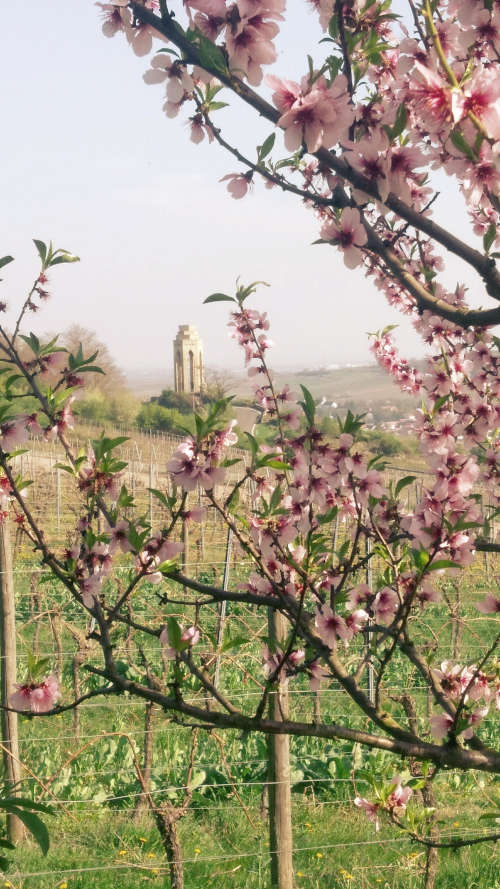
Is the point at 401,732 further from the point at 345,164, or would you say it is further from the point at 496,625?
the point at 496,625

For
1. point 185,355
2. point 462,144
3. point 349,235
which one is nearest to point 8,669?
point 349,235

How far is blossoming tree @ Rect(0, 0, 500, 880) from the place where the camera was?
1.32 m

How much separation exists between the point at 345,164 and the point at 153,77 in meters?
0.46

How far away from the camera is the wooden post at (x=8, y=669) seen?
13.5ft

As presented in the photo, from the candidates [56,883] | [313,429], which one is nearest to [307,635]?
[313,429]

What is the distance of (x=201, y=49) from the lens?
1342 mm

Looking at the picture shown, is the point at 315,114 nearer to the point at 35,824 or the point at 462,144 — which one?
the point at 462,144

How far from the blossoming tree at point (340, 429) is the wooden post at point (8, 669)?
197 centimetres

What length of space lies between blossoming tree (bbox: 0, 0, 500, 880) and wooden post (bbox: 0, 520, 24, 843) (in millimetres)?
1974

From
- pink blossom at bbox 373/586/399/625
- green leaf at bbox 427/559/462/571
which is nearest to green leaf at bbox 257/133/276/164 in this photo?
green leaf at bbox 427/559/462/571

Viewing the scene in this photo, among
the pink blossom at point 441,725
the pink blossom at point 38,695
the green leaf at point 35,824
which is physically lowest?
the pink blossom at point 441,725

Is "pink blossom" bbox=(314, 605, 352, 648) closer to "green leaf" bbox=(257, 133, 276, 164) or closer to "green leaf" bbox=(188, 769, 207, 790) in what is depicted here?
"green leaf" bbox=(257, 133, 276, 164)

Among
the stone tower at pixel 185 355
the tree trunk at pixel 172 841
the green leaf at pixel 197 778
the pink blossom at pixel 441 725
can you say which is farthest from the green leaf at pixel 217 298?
the stone tower at pixel 185 355

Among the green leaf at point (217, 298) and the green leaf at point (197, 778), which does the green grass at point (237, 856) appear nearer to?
the green leaf at point (197, 778)
